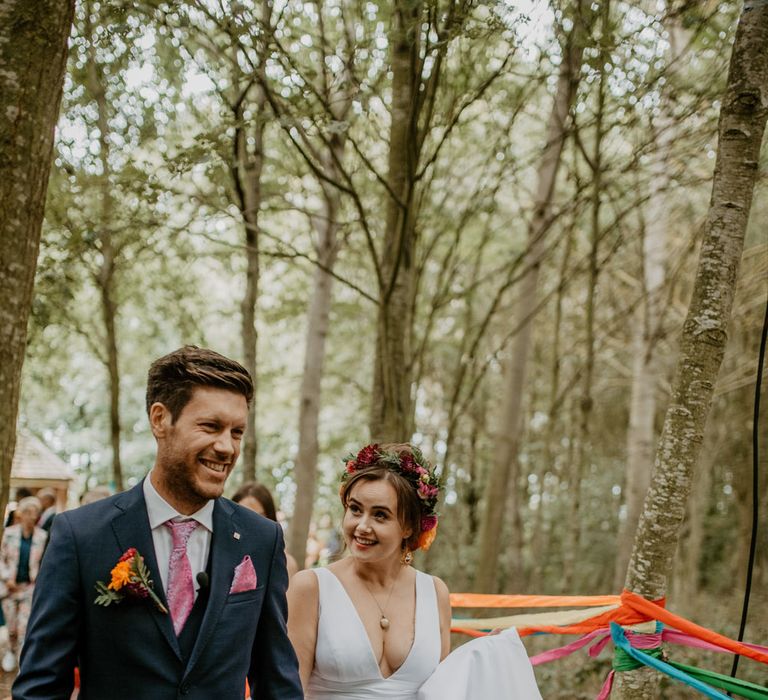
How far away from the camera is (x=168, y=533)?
2229 millimetres

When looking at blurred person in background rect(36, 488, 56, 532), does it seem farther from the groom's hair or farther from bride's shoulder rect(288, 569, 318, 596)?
the groom's hair

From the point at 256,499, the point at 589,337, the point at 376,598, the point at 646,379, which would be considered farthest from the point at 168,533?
the point at 646,379

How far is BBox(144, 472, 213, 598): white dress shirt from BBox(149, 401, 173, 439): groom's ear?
0.15 meters

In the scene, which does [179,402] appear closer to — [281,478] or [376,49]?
[376,49]

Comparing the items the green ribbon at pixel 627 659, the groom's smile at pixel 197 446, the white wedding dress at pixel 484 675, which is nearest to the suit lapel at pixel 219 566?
the groom's smile at pixel 197 446

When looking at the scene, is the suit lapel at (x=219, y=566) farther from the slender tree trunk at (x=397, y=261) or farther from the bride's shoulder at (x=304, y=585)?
the slender tree trunk at (x=397, y=261)

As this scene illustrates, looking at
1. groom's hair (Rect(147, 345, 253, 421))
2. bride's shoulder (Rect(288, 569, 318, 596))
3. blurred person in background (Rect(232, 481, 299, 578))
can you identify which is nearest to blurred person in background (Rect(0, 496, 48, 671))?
blurred person in background (Rect(232, 481, 299, 578))

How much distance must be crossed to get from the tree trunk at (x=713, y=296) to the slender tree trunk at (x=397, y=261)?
2.34m

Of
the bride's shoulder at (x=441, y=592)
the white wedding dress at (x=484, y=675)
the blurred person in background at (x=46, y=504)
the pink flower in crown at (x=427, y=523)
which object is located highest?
the pink flower in crown at (x=427, y=523)

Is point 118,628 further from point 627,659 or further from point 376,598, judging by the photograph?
point 627,659

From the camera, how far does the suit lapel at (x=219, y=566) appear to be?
7.04 ft

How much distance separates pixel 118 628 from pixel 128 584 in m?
0.14

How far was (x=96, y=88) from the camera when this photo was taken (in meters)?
7.19

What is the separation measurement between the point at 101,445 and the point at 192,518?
22010mm
